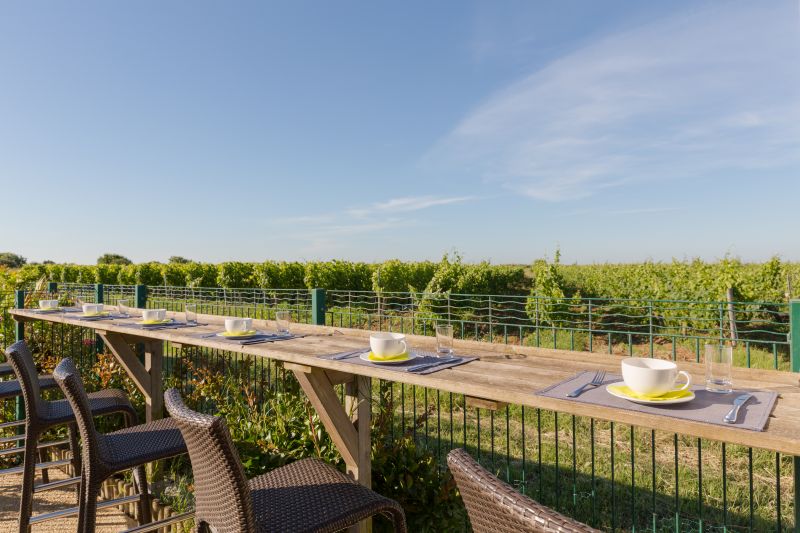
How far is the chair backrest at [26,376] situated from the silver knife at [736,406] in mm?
2669

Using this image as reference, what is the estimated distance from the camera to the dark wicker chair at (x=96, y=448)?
1.67 metres

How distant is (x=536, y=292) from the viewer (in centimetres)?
1306

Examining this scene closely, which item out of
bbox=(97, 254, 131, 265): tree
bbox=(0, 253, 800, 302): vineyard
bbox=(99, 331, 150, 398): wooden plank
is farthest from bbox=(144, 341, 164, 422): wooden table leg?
bbox=(97, 254, 131, 265): tree

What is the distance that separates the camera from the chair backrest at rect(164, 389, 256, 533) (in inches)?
44.1

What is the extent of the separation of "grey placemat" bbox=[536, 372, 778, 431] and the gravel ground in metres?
2.95

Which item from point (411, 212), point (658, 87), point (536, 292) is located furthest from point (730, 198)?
point (411, 212)

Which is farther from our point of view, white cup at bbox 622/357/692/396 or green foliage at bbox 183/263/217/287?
green foliage at bbox 183/263/217/287

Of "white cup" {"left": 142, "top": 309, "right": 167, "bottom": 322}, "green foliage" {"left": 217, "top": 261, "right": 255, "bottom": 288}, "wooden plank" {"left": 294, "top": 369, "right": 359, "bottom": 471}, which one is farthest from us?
"green foliage" {"left": 217, "top": 261, "right": 255, "bottom": 288}

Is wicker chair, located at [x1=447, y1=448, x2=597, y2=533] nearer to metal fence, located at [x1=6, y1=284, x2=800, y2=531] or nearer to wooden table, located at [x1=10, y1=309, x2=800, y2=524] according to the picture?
wooden table, located at [x1=10, y1=309, x2=800, y2=524]

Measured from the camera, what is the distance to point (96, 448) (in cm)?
172

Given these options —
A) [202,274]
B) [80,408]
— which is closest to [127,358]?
[80,408]

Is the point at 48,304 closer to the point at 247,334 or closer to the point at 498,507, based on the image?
the point at 247,334

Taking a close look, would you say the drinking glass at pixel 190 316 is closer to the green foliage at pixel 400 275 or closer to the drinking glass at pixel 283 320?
the drinking glass at pixel 283 320

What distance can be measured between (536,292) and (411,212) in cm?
900
